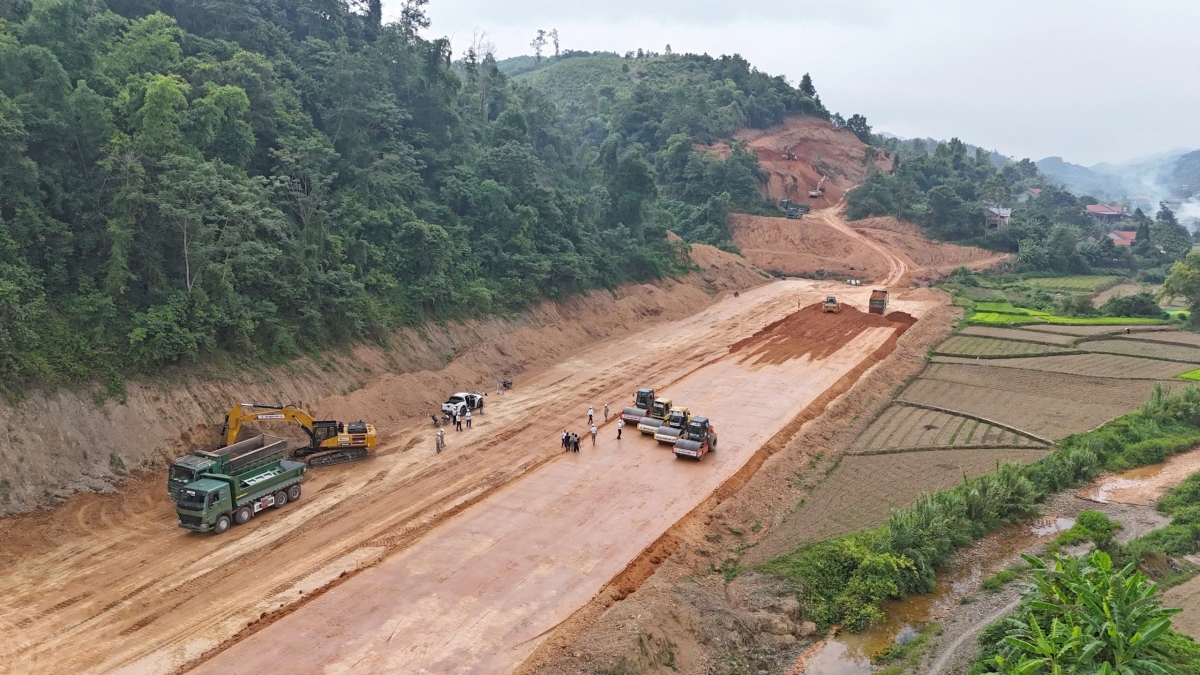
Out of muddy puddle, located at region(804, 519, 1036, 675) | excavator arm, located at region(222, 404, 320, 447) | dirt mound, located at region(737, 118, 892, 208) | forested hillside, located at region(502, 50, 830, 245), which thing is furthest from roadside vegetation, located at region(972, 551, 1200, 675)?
dirt mound, located at region(737, 118, 892, 208)

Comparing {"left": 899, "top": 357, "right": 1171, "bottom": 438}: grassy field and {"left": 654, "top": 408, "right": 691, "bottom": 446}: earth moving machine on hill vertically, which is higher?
{"left": 654, "top": 408, "right": 691, "bottom": 446}: earth moving machine on hill

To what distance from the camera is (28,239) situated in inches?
1222

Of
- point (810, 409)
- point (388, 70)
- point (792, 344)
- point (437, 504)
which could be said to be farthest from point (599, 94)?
point (437, 504)

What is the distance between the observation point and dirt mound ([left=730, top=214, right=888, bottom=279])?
285 feet

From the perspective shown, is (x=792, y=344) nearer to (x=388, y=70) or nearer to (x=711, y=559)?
(x=711, y=559)

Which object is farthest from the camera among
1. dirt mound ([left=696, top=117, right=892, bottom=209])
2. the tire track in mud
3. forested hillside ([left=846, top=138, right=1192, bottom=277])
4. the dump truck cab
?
dirt mound ([left=696, top=117, right=892, bottom=209])

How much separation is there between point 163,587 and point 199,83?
31.4 meters

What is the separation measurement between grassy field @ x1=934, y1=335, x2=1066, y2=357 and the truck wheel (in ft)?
143

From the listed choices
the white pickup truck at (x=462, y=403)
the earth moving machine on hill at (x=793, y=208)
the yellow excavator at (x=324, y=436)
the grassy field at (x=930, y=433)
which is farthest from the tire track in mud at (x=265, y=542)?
the earth moving machine on hill at (x=793, y=208)

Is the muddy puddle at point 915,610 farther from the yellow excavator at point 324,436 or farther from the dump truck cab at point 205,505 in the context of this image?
the yellow excavator at point 324,436

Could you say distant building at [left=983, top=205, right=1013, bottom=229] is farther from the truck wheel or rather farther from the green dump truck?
the truck wheel

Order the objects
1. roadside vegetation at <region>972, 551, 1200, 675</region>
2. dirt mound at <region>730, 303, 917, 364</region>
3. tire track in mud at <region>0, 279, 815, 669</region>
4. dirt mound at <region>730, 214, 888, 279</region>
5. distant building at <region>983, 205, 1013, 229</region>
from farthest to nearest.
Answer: distant building at <region>983, 205, 1013, 229</region>, dirt mound at <region>730, 214, 888, 279</region>, dirt mound at <region>730, 303, 917, 364</region>, tire track in mud at <region>0, 279, 815, 669</region>, roadside vegetation at <region>972, 551, 1200, 675</region>

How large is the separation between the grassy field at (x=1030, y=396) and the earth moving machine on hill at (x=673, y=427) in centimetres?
1446

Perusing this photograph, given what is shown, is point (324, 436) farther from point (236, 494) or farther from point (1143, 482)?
point (1143, 482)
